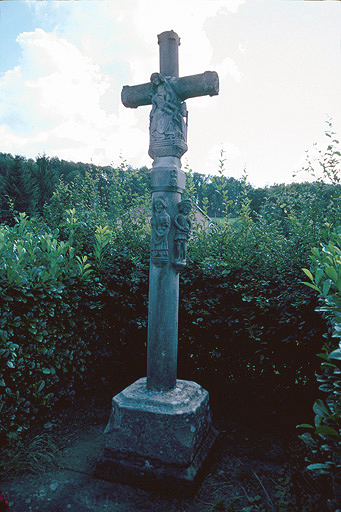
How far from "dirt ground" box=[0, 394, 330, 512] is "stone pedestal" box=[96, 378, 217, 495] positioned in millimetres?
105

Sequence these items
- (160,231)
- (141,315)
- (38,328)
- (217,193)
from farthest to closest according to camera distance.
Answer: (217,193)
(141,315)
(38,328)
(160,231)

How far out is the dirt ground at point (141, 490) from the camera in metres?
2.73

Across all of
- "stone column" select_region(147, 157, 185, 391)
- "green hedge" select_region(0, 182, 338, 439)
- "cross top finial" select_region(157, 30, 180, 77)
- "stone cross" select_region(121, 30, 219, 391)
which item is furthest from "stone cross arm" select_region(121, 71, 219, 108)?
"green hedge" select_region(0, 182, 338, 439)

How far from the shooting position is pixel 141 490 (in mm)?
2916

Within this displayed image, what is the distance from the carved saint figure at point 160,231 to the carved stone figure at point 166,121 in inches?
19.7

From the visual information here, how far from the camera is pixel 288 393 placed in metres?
4.04

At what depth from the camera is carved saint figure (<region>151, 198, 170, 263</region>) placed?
320 centimetres

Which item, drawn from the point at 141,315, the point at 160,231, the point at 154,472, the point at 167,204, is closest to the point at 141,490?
the point at 154,472

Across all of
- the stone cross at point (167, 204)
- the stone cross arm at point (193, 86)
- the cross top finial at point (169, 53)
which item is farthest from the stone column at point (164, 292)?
the cross top finial at point (169, 53)

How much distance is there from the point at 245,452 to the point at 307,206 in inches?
116

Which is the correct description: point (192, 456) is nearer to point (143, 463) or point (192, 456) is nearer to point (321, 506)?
point (143, 463)

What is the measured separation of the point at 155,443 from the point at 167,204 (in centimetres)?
206

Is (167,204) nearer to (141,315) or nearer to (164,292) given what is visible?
(164,292)

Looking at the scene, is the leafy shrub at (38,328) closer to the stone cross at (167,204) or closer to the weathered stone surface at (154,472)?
the weathered stone surface at (154,472)
